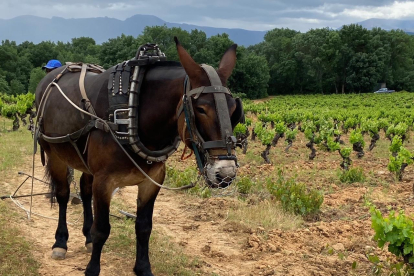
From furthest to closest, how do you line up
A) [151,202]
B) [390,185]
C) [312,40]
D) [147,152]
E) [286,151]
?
[312,40], [286,151], [390,185], [151,202], [147,152]

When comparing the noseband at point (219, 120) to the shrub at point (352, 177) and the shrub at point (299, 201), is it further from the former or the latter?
the shrub at point (352, 177)

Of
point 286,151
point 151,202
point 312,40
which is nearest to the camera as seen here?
point 151,202

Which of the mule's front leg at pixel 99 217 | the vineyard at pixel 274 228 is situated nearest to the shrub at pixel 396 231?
the vineyard at pixel 274 228

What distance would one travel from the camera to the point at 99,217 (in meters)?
3.49

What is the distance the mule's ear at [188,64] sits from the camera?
9.04ft

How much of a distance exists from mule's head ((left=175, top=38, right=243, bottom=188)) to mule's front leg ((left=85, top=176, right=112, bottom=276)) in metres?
1.02

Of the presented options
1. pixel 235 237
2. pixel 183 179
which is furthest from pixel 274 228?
pixel 183 179

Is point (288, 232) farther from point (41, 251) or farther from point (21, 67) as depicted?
point (21, 67)

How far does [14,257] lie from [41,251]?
1.32ft

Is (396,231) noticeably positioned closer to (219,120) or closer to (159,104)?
(219,120)

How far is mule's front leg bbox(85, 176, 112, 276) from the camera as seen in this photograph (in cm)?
337

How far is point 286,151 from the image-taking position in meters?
15.2

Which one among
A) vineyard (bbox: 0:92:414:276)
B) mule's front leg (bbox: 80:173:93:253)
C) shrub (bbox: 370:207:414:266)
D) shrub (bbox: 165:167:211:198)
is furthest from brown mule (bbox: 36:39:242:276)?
shrub (bbox: 165:167:211:198)

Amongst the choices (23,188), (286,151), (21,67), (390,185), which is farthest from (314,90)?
(23,188)
